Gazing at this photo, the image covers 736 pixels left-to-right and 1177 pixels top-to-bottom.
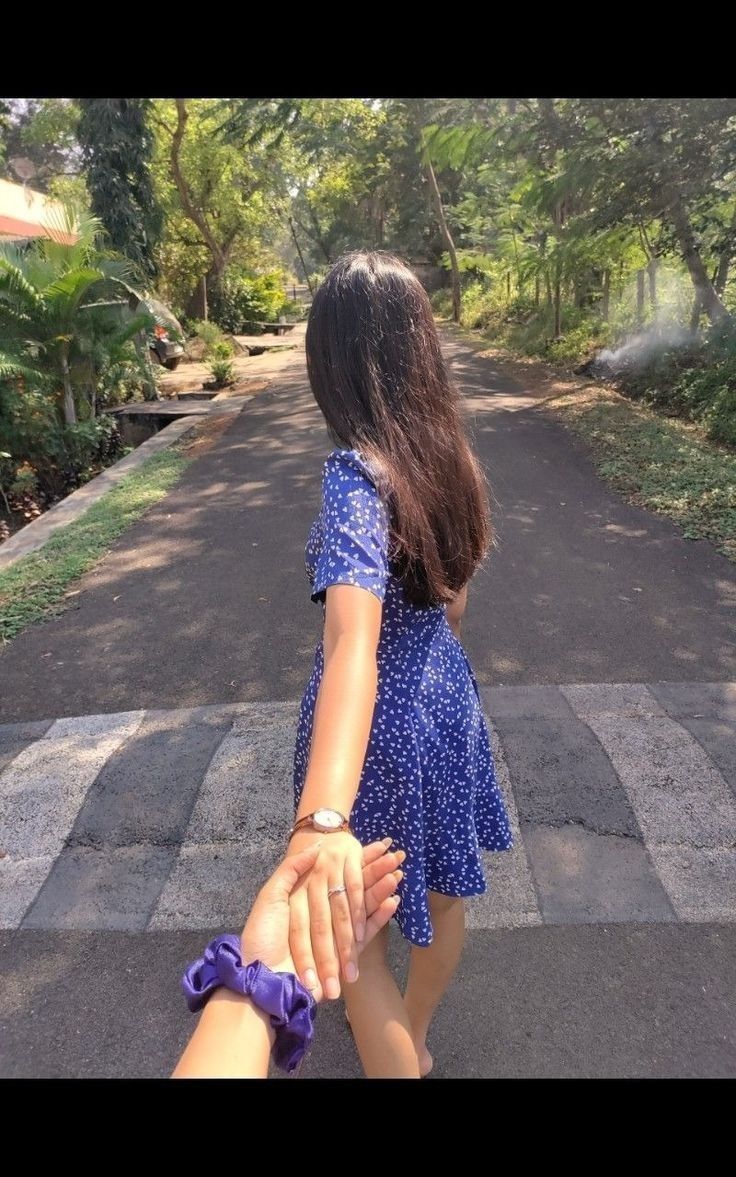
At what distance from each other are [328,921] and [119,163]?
1750cm

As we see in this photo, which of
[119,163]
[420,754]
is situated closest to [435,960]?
[420,754]

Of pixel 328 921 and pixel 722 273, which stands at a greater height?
pixel 722 273

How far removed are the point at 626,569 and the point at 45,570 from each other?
166 inches

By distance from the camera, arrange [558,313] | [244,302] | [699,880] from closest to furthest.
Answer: [699,880] → [558,313] → [244,302]

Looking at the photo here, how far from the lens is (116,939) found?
239 cm

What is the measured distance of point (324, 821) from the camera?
42.4 inches

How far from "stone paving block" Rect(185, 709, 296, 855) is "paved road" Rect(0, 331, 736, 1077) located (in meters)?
0.01

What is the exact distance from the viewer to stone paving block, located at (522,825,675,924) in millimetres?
2393

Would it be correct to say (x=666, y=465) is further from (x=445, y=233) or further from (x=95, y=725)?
(x=445, y=233)

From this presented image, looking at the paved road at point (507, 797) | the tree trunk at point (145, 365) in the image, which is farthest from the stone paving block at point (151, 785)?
the tree trunk at point (145, 365)

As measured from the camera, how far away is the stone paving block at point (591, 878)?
239cm

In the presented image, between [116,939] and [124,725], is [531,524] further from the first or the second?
[116,939]

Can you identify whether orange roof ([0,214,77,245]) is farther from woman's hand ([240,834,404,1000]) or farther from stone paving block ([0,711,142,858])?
woman's hand ([240,834,404,1000])

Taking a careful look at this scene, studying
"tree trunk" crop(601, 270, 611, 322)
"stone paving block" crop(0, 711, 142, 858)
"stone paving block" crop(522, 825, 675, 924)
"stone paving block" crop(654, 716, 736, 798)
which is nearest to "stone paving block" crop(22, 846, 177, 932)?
"stone paving block" crop(0, 711, 142, 858)
